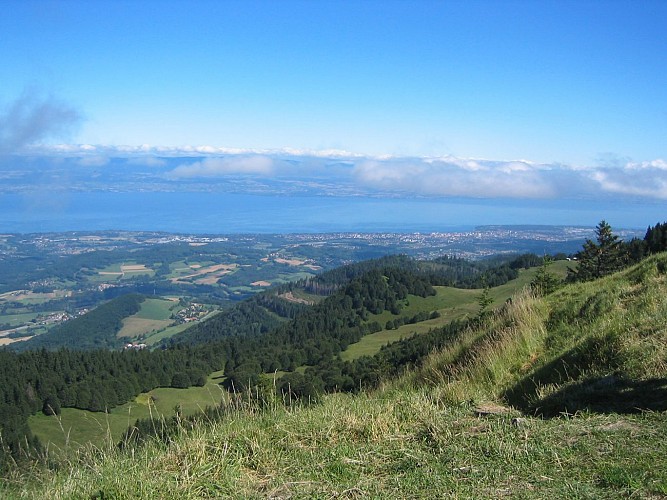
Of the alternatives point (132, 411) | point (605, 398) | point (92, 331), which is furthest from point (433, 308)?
point (605, 398)

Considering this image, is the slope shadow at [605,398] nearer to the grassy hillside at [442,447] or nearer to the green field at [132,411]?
the grassy hillside at [442,447]

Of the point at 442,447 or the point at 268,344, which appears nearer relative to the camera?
the point at 442,447

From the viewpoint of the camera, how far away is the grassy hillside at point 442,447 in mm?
3797

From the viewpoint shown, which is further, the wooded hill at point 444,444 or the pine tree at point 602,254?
the pine tree at point 602,254

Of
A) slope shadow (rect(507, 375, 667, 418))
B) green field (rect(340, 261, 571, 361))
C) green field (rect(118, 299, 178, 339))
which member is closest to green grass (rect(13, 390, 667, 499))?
slope shadow (rect(507, 375, 667, 418))

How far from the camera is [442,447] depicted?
454 cm

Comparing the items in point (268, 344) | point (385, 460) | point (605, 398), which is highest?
point (605, 398)

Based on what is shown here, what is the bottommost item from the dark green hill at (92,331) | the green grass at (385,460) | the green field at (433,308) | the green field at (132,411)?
the dark green hill at (92,331)

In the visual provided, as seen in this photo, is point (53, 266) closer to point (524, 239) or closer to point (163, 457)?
point (524, 239)

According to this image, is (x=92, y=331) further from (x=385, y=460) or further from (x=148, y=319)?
(x=385, y=460)

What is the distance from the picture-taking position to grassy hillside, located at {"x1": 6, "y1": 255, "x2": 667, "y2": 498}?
380 centimetres

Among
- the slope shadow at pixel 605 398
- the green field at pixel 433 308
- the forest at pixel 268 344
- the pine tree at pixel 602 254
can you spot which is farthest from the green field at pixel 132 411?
the slope shadow at pixel 605 398

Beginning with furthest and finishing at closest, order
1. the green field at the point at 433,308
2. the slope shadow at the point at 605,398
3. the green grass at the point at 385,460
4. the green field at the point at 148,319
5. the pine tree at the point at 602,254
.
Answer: the green field at the point at 148,319
the green field at the point at 433,308
the pine tree at the point at 602,254
the slope shadow at the point at 605,398
the green grass at the point at 385,460

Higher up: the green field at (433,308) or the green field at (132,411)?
the green field at (433,308)
